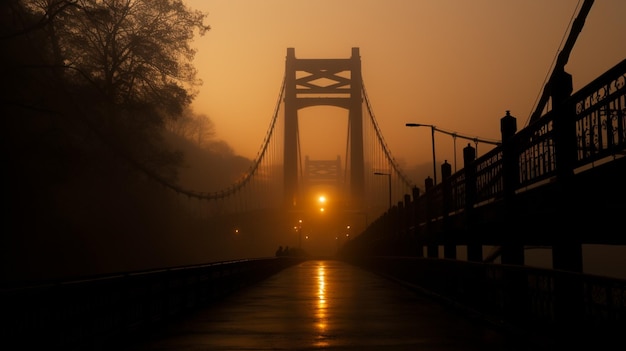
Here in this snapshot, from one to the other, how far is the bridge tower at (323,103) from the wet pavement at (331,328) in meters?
97.9

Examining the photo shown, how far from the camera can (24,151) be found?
32781 mm

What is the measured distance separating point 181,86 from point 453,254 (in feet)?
85.5

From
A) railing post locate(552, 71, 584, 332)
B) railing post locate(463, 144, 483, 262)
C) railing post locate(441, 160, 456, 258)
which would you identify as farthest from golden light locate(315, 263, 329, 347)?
railing post locate(441, 160, 456, 258)

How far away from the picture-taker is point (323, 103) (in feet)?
391

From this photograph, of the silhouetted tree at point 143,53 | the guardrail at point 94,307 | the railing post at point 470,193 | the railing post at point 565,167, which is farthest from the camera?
the silhouetted tree at point 143,53

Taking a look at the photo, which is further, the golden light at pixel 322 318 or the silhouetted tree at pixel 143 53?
the silhouetted tree at pixel 143 53

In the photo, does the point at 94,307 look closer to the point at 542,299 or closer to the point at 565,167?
the point at 542,299

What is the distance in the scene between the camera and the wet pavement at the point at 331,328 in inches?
408

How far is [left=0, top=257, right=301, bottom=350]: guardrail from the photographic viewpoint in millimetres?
7977

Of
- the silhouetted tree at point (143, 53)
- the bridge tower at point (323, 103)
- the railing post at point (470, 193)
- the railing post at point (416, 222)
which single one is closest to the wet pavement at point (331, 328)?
the railing post at point (470, 193)

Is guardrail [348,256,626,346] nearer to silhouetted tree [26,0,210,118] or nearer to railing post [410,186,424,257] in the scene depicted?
railing post [410,186,424,257]

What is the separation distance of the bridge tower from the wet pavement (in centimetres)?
9789

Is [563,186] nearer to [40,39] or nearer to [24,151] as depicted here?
[24,151]

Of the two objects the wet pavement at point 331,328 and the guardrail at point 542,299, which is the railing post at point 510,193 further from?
the wet pavement at point 331,328
